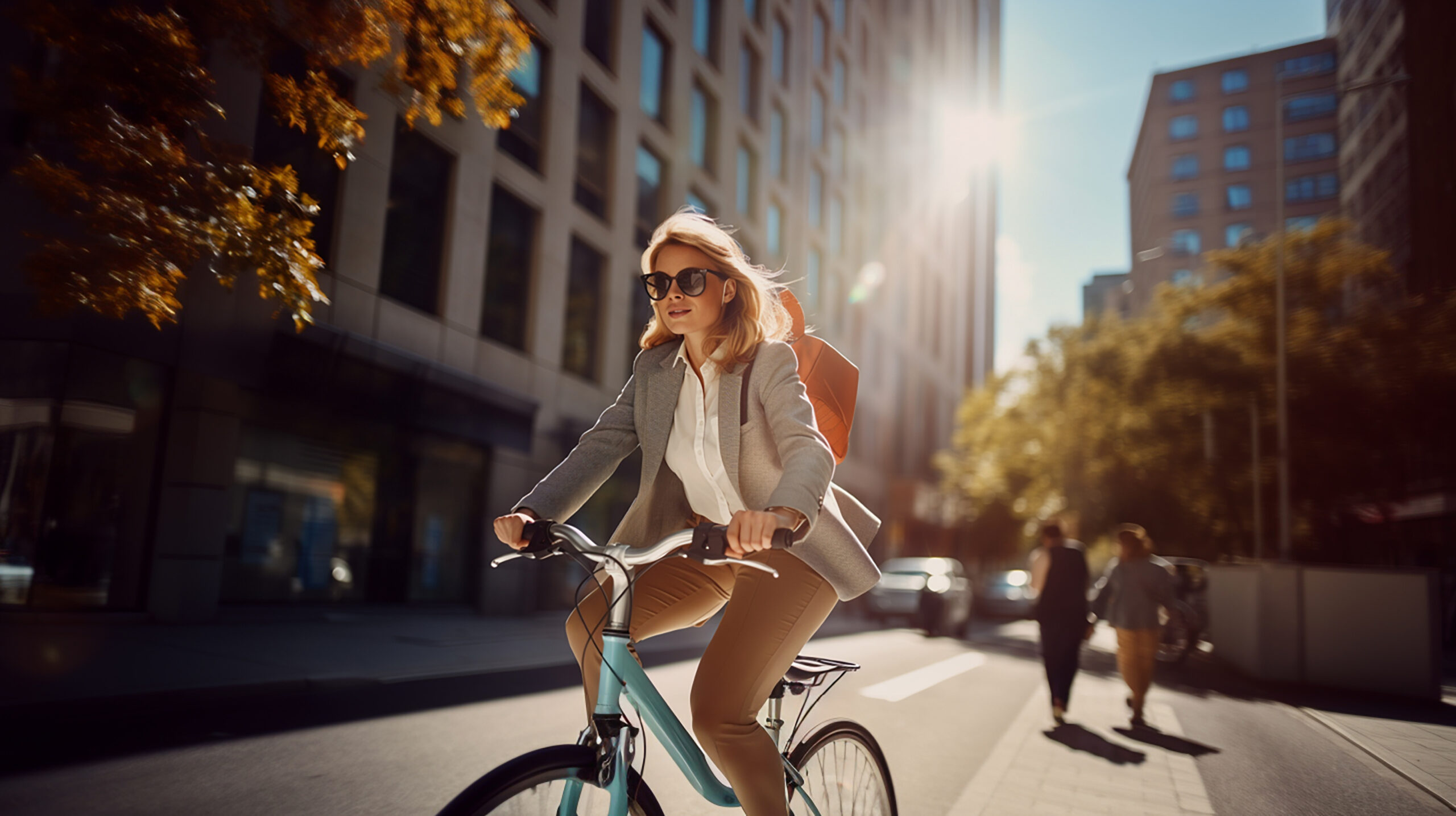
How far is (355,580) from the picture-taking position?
14094mm

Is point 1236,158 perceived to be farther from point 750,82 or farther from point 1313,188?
point 750,82

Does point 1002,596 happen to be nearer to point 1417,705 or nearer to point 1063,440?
point 1063,440

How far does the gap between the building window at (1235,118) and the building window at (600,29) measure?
5691 centimetres

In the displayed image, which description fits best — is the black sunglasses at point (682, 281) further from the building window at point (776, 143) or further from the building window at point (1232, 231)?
the building window at point (1232, 231)

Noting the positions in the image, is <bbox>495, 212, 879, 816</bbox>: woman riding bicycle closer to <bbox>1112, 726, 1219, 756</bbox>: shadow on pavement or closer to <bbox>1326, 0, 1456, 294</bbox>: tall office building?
<bbox>1112, 726, 1219, 756</bbox>: shadow on pavement

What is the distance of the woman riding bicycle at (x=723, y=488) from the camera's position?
2250 millimetres

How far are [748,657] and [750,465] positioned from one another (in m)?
0.45

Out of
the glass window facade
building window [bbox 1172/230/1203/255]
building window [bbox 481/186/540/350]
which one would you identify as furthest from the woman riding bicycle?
the glass window facade

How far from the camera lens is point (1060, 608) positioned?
8.70 metres

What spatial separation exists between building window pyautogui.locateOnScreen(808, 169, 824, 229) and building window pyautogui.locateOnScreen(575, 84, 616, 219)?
43.9 ft

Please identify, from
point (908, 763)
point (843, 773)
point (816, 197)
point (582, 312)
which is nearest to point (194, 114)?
point (843, 773)

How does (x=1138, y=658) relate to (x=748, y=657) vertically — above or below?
below

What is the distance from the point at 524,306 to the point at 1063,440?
60.6ft

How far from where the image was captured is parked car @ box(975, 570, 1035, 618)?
29953mm
